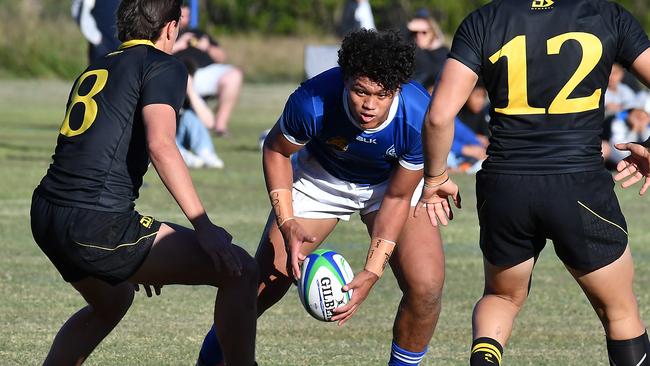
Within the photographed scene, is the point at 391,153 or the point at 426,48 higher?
the point at 391,153

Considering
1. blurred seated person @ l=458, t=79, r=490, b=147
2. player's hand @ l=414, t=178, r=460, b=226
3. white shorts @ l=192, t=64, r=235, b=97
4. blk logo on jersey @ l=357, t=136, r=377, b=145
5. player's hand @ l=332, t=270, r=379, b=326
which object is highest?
player's hand @ l=414, t=178, r=460, b=226

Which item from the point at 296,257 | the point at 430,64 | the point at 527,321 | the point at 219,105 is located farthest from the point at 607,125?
the point at 296,257

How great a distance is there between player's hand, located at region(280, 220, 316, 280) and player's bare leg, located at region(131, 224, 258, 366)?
0.35 m

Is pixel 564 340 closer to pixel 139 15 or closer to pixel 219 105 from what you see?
pixel 139 15

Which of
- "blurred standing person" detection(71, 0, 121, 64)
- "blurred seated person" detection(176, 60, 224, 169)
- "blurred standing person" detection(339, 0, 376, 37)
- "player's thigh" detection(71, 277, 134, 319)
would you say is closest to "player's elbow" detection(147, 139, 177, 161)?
"player's thigh" detection(71, 277, 134, 319)

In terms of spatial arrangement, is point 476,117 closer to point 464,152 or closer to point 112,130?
point 464,152

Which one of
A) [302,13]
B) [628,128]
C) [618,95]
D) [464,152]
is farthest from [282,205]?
[302,13]

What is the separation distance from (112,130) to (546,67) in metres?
1.63

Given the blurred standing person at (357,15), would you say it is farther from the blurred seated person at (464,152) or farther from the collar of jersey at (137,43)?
the collar of jersey at (137,43)

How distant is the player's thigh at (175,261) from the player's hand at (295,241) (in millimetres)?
490

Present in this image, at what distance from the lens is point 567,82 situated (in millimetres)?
4742

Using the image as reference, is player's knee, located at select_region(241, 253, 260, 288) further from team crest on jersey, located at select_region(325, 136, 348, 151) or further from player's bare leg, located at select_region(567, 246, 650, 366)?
player's bare leg, located at select_region(567, 246, 650, 366)

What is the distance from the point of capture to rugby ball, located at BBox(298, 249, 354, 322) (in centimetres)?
526

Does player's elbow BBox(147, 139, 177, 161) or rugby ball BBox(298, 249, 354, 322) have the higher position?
player's elbow BBox(147, 139, 177, 161)
